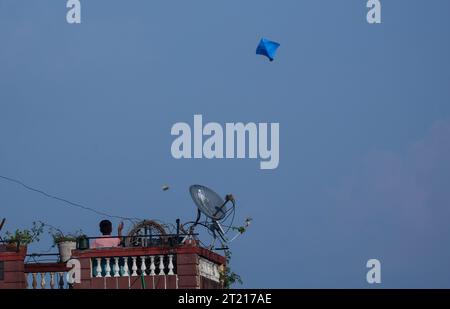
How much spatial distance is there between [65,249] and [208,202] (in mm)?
3171

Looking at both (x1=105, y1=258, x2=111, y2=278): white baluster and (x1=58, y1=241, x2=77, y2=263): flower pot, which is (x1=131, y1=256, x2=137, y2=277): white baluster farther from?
(x1=58, y1=241, x2=77, y2=263): flower pot

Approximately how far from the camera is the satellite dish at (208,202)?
58.3m

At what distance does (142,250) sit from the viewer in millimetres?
57812

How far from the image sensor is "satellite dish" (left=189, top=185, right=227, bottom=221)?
5834 cm

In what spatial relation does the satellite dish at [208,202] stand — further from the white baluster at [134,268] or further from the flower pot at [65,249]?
the flower pot at [65,249]

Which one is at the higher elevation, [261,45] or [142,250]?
[261,45]

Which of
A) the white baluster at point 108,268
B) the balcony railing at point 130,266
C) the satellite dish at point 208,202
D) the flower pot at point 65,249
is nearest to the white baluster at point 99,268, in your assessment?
the balcony railing at point 130,266

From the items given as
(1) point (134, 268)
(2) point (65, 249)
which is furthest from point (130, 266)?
(2) point (65, 249)

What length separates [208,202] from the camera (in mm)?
58688

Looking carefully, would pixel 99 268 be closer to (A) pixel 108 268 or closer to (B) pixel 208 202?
(A) pixel 108 268

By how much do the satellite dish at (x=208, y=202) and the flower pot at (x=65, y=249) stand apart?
2.76 metres

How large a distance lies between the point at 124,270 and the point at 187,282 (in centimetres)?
147
